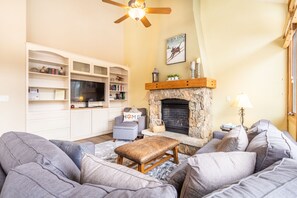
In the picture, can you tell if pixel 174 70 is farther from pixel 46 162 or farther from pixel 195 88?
pixel 46 162

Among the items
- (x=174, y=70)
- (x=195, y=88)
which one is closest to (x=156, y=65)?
(x=174, y=70)

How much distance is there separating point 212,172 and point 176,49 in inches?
146

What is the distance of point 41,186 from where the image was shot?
0.60 metres

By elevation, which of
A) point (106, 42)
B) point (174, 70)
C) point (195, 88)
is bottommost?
point (195, 88)

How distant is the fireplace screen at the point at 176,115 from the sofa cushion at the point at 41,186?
335cm

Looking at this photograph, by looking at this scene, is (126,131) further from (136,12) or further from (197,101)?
(136,12)

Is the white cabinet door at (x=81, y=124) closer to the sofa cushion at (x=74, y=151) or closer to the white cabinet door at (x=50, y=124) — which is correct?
the white cabinet door at (x=50, y=124)

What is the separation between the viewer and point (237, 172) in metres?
0.80

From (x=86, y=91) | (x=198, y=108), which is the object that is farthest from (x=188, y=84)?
(x=86, y=91)

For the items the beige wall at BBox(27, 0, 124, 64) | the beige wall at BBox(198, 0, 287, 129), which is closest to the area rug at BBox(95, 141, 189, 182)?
the beige wall at BBox(198, 0, 287, 129)

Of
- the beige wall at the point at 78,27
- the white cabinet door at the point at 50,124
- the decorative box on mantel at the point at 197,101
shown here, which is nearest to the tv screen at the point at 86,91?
the white cabinet door at the point at 50,124

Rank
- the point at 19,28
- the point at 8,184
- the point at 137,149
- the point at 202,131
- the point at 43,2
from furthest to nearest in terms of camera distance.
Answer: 1. the point at 43,2
2. the point at 202,131
3. the point at 19,28
4. the point at 137,149
5. the point at 8,184

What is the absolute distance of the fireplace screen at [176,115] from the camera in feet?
12.4

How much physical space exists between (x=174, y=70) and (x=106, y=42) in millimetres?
2583
